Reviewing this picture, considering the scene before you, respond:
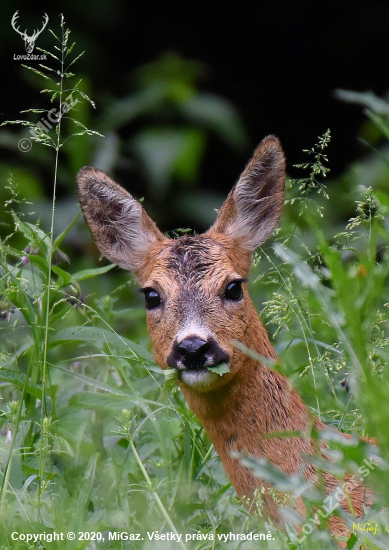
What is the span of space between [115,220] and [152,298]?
0.78 meters

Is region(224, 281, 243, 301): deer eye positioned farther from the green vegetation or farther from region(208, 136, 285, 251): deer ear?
region(208, 136, 285, 251): deer ear

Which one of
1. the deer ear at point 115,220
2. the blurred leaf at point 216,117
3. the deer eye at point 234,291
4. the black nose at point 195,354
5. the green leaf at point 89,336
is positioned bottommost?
the green leaf at point 89,336

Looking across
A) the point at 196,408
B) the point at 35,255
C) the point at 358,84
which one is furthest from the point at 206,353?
the point at 358,84

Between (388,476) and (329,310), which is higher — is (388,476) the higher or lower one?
the lower one

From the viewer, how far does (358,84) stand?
739 centimetres

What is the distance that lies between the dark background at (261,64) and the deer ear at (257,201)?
9.49ft

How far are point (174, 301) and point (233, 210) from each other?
2.18 feet

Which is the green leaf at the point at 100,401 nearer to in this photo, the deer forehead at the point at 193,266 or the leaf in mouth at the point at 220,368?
the leaf in mouth at the point at 220,368

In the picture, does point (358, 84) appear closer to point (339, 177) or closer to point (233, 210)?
Result: point (339, 177)

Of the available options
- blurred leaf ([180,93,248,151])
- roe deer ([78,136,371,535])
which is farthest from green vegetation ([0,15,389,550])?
blurred leaf ([180,93,248,151])

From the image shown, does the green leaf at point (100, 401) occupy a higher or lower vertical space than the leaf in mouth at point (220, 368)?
lower

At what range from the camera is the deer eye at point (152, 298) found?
3.77 meters

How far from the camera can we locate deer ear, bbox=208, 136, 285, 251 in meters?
4.10

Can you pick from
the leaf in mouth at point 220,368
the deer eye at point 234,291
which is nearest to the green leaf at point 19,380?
the leaf in mouth at point 220,368
